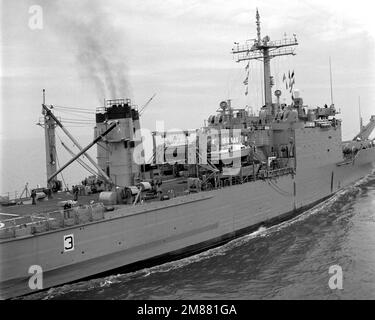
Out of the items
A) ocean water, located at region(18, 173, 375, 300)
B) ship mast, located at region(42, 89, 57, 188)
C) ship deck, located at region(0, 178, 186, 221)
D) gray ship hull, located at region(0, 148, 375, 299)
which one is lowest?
ocean water, located at region(18, 173, 375, 300)

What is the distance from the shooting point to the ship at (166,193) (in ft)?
42.4

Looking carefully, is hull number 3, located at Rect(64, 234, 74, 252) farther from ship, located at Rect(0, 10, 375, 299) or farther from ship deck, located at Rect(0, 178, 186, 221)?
ship deck, located at Rect(0, 178, 186, 221)

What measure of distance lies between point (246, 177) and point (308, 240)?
160 inches

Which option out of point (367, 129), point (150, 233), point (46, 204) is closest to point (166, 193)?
point (150, 233)

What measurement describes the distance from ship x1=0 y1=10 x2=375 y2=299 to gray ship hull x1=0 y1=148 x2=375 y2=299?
3 cm

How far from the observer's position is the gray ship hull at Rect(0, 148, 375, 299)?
12320 mm

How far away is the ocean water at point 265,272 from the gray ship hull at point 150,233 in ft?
1.60

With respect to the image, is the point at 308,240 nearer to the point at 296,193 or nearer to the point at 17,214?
the point at 296,193

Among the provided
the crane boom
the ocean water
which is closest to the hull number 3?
the ocean water

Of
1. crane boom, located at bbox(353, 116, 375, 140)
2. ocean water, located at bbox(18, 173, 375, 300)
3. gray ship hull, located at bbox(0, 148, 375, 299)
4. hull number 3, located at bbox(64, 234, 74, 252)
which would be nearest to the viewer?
gray ship hull, located at bbox(0, 148, 375, 299)

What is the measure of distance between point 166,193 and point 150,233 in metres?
2.31

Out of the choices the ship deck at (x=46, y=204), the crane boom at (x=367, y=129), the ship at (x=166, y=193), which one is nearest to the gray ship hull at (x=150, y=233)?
the ship at (x=166, y=193)

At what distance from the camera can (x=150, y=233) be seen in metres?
15.3

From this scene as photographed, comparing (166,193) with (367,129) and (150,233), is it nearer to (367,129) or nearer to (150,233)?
(150,233)
